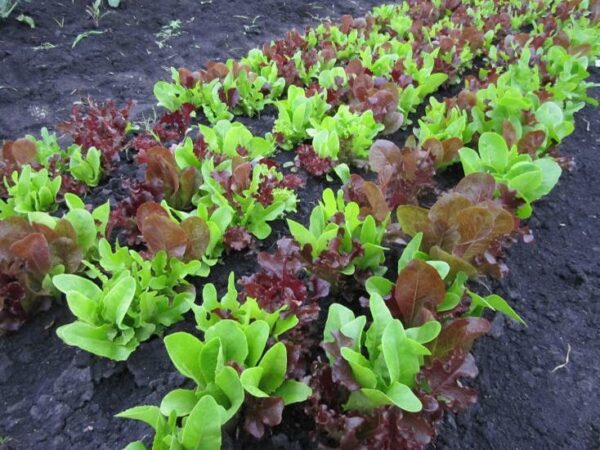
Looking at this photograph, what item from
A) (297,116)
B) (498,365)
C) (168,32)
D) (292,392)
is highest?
(297,116)

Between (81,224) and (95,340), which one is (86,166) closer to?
(81,224)

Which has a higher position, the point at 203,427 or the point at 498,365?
the point at 203,427

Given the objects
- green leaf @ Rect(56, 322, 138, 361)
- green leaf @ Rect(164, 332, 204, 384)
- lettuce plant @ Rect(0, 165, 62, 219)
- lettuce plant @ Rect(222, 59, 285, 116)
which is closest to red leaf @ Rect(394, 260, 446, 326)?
green leaf @ Rect(164, 332, 204, 384)

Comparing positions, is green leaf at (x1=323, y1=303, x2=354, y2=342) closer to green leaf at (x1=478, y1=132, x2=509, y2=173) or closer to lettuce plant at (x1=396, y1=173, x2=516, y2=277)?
lettuce plant at (x1=396, y1=173, x2=516, y2=277)

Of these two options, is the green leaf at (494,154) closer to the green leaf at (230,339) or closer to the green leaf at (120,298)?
the green leaf at (230,339)

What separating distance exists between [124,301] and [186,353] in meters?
0.33

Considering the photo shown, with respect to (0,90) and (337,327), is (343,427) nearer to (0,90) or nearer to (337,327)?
(337,327)

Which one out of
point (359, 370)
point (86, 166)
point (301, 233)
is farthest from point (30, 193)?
point (359, 370)

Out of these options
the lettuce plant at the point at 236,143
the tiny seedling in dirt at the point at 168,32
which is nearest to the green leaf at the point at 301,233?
the lettuce plant at the point at 236,143

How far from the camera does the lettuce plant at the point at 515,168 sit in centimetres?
213

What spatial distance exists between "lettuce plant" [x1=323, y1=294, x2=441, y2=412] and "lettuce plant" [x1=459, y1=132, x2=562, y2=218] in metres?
0.94

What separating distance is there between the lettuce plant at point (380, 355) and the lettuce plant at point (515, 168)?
942 mm

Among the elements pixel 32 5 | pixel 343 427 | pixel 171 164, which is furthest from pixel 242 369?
pixel 32 5

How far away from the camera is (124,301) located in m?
1.60
